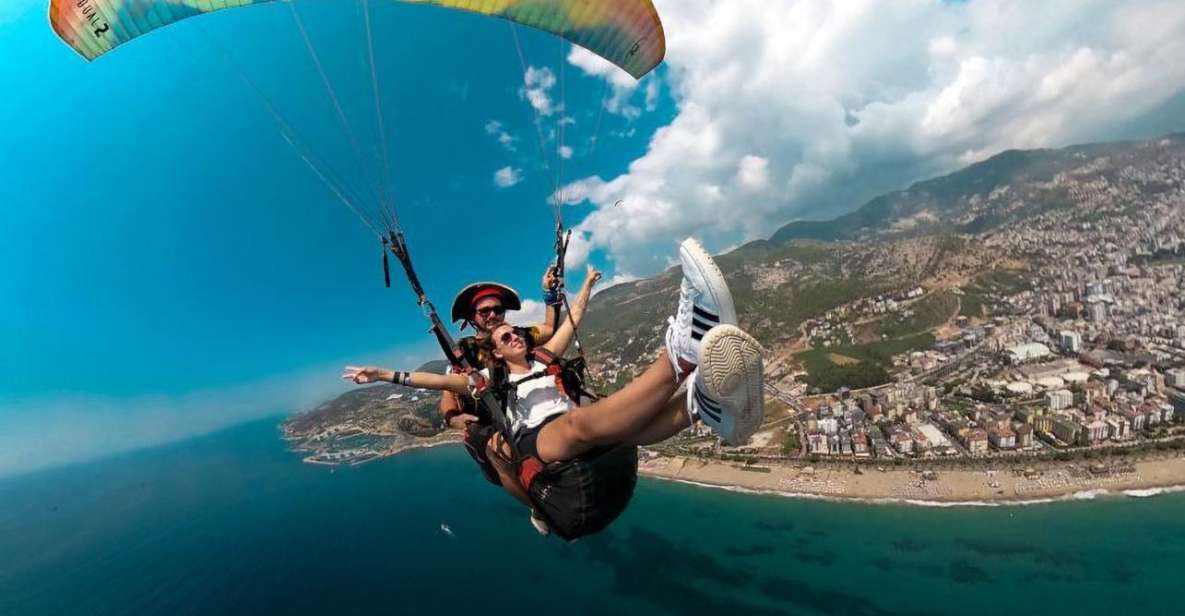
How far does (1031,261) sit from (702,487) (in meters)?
80.5

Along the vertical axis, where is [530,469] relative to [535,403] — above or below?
below

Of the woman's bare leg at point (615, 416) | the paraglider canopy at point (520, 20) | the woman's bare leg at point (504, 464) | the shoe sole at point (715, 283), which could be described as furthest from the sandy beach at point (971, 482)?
the shoe sole at point (715, 283)

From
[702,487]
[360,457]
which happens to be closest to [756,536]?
[702,487]

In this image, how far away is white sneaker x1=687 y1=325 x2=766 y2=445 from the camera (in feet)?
6.97

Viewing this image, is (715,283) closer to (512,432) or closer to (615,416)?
(615,416)

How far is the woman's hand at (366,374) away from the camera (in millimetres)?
2797

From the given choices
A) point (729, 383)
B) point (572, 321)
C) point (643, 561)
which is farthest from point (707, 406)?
point (643, 561)

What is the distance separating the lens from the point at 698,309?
2.37m

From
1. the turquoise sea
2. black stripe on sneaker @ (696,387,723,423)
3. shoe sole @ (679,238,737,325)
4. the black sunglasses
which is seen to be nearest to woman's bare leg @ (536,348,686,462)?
black stripe on sneaker @ (696,387,723,423)

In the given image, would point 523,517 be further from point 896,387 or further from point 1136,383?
point 1136,383

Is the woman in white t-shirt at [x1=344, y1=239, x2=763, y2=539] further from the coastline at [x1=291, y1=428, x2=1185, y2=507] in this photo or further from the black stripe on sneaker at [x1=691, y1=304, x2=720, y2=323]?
the coastline at [x1=291, y1=428, x2=1185, y2=507]

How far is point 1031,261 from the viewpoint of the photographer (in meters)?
77.9

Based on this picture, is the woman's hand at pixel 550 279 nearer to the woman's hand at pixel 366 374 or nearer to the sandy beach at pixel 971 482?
the woman's hand at pixel 366 374

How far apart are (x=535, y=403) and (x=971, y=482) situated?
33181 mm
